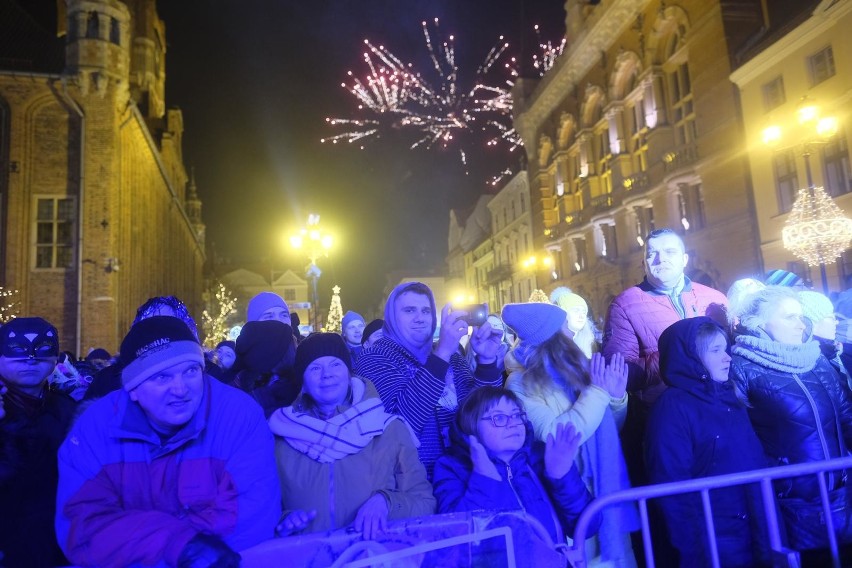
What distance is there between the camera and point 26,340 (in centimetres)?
311

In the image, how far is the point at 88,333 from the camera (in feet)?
61.9

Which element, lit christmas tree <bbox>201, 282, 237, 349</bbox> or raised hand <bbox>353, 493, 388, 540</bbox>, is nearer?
raised hand <bbox>353, 493, 388, 540</bbox>

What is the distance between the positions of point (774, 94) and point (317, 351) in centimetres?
2180

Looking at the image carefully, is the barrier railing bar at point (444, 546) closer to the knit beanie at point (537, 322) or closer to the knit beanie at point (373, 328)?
the knit beanie at point (537, 322)

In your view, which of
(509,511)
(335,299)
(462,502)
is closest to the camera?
(509,511)

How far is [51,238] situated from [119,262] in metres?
2.62

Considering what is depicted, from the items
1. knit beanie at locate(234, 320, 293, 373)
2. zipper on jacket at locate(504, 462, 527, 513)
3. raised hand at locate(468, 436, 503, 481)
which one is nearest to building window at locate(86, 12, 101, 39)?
knit beanie at locate(234, 320, 293, 373)

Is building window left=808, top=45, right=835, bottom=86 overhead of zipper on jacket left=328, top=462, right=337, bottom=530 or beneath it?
overhead

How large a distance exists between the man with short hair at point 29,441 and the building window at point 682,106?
24966 mm

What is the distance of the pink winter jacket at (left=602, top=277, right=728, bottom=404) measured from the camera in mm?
3920

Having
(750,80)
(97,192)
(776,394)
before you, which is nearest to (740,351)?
(776,394)

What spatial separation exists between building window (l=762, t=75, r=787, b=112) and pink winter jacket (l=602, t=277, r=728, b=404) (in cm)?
1870

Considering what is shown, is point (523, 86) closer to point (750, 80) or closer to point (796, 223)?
point (750, 80)

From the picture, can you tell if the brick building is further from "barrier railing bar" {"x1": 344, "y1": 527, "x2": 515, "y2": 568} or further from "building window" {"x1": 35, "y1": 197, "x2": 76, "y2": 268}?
"barrier railing bar" {"x1": 344, "y1": 527, "x2": 515, "y2": 568}
